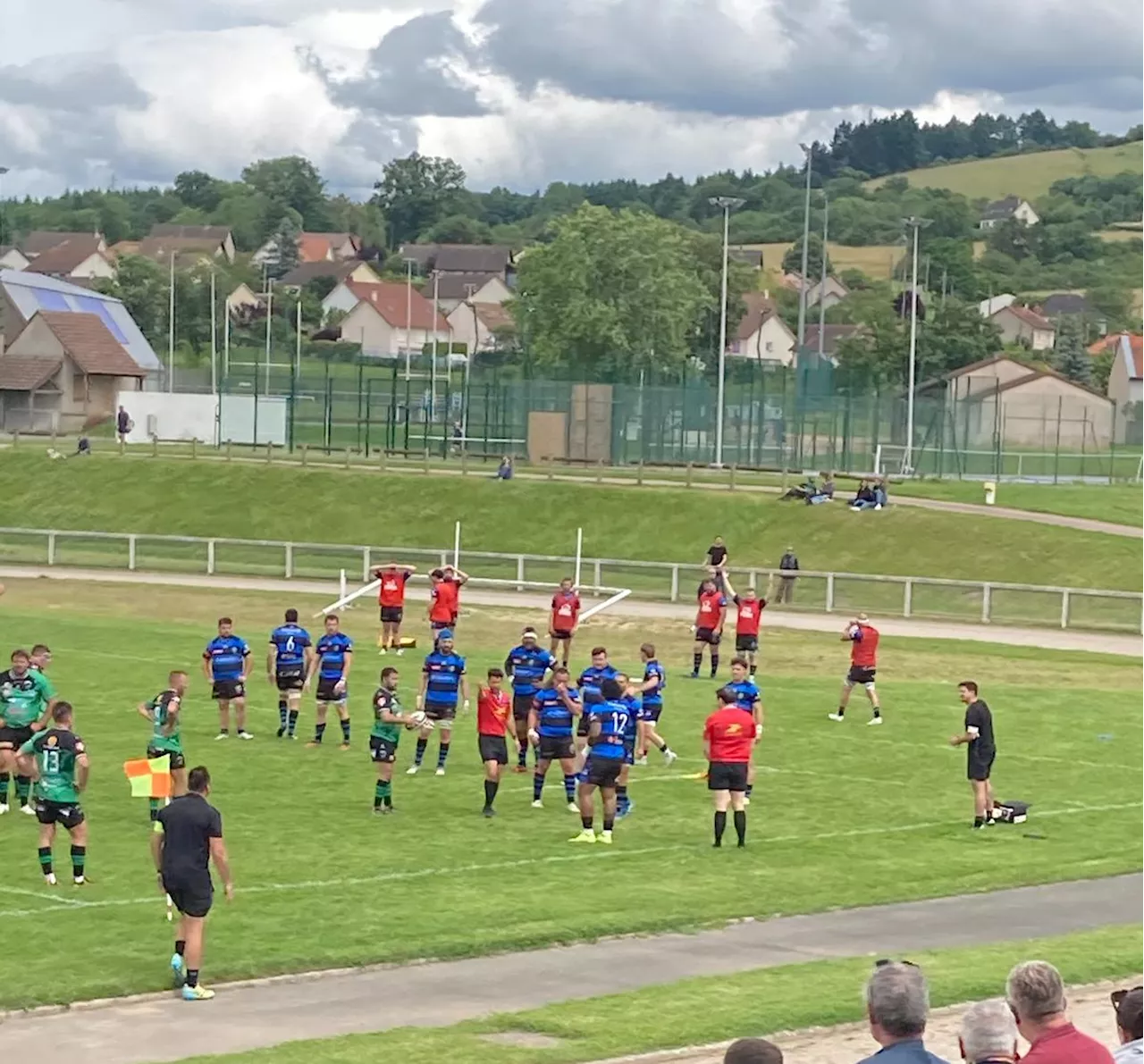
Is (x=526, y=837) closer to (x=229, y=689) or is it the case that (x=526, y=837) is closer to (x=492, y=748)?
(x=492, y=748)

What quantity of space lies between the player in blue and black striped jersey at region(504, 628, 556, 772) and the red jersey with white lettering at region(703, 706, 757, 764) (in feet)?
15.2

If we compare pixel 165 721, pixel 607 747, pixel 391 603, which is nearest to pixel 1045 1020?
pixel 607 747

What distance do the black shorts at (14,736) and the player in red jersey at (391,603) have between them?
15783mm

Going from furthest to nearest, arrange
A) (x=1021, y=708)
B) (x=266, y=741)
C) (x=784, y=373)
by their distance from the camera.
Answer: (x=784, y=373), (x=1021, y=708), (x=266, y=741)

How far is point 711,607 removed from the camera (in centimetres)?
3603

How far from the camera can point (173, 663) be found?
36781mm

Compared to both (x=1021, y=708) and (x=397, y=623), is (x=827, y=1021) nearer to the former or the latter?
(x=1021, y=708)

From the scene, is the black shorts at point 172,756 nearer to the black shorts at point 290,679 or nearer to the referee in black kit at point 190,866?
the referee in black kit at point 190,866

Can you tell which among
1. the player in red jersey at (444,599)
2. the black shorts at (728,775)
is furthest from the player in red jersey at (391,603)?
the black shorts at (728,775)

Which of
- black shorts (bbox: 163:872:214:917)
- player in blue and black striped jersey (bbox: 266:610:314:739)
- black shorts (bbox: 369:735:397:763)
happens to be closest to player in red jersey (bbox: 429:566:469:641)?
player in blue and black striped jersey (bbox: 266:610:314:739)

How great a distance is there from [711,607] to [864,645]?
4886 mm

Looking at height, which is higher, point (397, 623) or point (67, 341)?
point (67, 341)

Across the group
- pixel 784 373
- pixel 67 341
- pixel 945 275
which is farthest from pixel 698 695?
pixel 945 275

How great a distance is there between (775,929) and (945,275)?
157964mm
